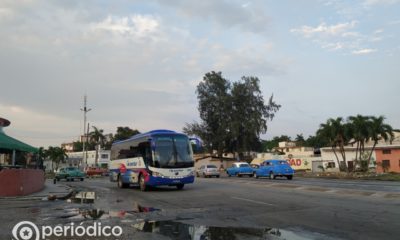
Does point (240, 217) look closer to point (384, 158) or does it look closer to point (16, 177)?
point (16, 177)

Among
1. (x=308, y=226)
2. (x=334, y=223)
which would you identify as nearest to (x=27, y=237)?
(x=308, y=226)

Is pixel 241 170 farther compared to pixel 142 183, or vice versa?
pixel 241 170

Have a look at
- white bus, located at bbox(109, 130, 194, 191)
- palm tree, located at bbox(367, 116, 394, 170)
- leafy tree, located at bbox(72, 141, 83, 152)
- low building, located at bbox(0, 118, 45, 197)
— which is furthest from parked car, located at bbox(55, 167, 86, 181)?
leafy tree, located at bbox(72, 141, 83, 152)

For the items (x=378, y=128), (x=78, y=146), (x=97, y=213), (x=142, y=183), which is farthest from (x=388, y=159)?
(x=78, y=146)

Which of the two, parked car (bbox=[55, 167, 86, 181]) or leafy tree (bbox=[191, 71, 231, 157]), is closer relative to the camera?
parked car (bbox=[55, 167, 86, 181])

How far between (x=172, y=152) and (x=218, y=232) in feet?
48.6

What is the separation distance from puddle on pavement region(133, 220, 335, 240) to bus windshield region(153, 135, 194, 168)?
13.1 meters

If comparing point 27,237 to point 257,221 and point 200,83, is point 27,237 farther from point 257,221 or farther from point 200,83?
point 200,83

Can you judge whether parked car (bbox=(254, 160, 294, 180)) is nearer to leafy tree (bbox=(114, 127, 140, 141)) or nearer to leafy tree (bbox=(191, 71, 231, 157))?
leafy tree (bbox=(191, 71, 231, 157))

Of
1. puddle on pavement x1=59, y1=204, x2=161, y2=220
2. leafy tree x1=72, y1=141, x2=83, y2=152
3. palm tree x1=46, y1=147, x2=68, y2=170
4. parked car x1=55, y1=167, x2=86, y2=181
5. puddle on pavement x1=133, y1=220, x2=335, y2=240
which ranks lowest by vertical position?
puddle on pavement x1=133, y1=220, x2=335, y2=240

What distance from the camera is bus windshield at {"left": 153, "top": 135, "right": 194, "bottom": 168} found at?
81.2 feet

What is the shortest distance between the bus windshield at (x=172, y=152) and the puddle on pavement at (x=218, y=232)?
13.1 metres

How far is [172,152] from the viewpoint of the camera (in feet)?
82.0

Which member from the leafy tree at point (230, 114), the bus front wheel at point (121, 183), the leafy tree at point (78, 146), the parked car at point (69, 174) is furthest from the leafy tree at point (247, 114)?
the leafy tree at point (78, 146)
